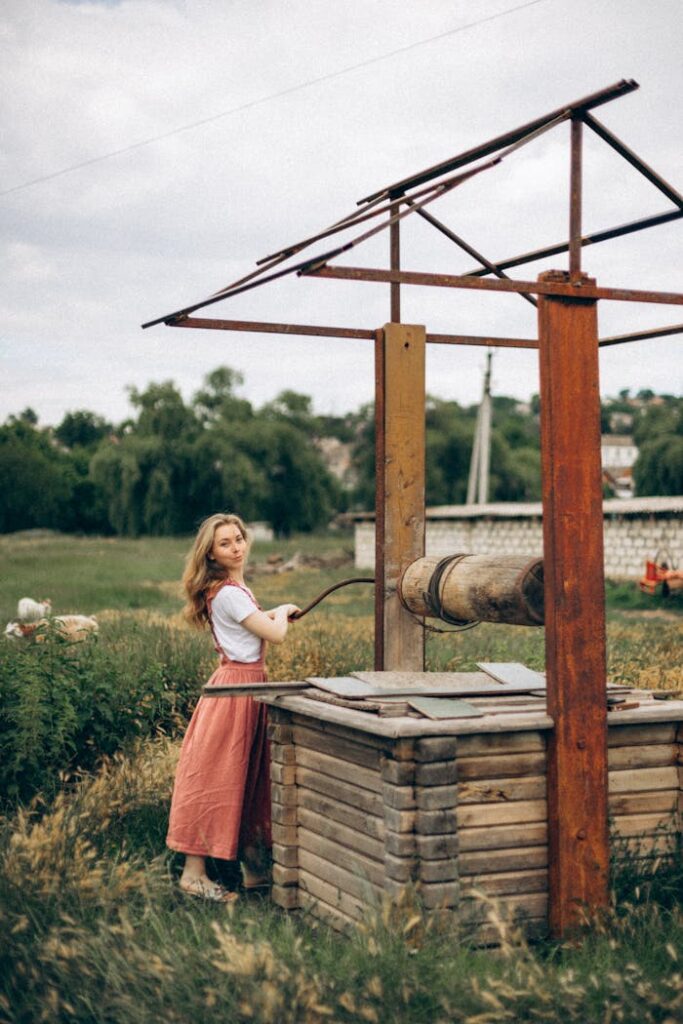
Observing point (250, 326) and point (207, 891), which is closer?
point (207, 891)

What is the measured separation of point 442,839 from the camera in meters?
4.14

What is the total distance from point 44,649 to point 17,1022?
3737 mm

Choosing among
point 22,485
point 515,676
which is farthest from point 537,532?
point 515,676

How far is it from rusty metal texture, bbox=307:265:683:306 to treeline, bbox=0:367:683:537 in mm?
28708

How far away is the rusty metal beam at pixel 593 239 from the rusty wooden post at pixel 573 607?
0.88m

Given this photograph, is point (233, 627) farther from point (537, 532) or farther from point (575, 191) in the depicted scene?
point (537, 532)

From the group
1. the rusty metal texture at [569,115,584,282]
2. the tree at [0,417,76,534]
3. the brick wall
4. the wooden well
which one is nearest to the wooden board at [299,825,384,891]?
the wooden well

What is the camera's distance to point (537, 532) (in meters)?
27.3

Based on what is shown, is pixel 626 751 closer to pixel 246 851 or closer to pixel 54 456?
pixel 246 851

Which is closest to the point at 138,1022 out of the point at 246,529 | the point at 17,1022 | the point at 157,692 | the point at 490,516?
the point at 17,1022

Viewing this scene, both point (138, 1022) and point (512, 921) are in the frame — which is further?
point (512, 921)

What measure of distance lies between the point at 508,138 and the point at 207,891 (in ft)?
11.6

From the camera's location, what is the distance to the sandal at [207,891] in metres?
5.20

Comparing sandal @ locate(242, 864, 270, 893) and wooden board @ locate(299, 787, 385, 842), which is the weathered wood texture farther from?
sandal @ locate(242, 864, 270, 893)
